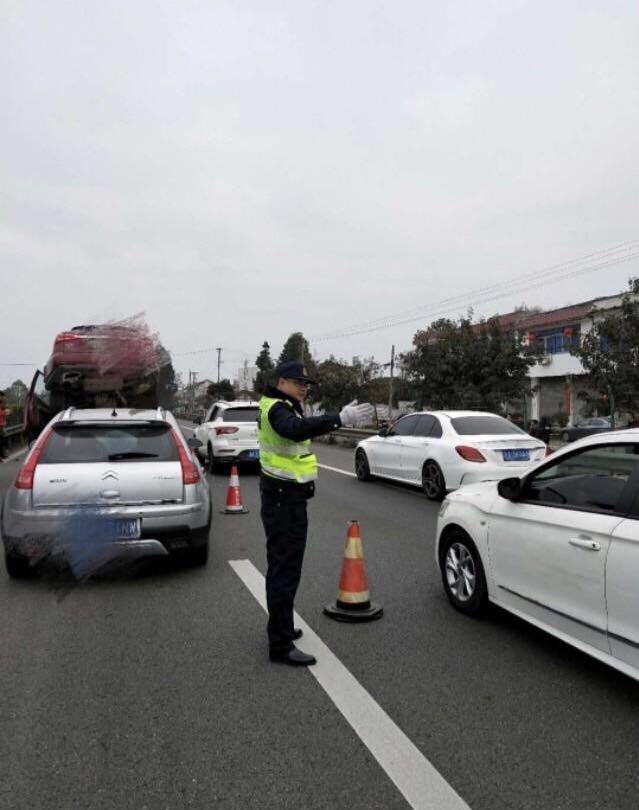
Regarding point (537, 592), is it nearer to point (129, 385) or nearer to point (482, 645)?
point (482, 645)

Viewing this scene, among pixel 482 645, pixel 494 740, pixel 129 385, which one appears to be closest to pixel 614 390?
pixel 129 385

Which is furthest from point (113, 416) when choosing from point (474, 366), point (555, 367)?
point (555, 367)

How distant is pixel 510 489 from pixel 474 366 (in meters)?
19.2

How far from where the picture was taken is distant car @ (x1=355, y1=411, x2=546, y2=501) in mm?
10078

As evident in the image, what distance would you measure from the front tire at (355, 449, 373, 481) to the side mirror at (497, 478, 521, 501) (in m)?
8.93

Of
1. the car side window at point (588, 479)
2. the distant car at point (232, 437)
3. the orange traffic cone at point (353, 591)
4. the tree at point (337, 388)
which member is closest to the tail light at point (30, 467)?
the orange traffic cone at point (353, 591)

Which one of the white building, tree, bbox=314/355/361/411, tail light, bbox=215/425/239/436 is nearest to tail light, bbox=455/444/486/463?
tail light, bbox=215/425/239/436

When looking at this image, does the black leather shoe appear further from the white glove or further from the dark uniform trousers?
the white glove

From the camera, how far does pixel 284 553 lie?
3996mm

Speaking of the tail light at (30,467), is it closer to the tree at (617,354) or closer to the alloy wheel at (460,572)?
the alloy wheel at (460,572)

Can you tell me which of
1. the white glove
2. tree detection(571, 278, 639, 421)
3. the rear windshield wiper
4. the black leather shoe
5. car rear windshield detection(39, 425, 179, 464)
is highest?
tree detection(571, 278, 639, 421)

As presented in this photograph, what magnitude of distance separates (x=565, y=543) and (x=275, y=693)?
179cm

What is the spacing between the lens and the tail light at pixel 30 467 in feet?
18.2

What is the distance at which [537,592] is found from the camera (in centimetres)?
404
